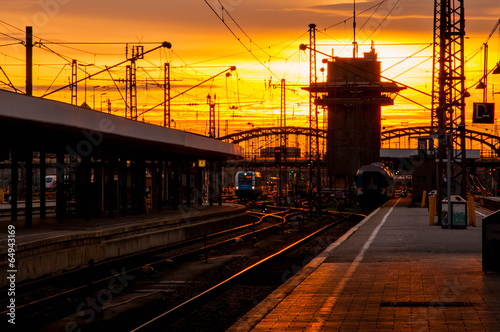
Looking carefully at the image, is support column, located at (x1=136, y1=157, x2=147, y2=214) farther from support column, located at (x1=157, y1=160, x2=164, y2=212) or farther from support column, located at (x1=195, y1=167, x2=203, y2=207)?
support column, located at (x1=195, y1=167, x2=203, y2=207)

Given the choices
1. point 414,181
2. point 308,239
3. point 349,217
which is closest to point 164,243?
point 308,239

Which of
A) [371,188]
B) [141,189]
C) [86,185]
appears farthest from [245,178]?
[86,185]

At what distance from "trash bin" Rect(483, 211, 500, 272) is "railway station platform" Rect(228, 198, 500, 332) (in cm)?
22

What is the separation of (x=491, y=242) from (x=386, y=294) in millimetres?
3400

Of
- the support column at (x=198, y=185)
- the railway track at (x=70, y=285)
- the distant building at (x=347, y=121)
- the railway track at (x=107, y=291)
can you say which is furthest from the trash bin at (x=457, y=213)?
the distant building at (x=347, y=121)

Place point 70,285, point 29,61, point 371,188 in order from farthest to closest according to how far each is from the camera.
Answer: point 371,188, point 29,61, point 70,285

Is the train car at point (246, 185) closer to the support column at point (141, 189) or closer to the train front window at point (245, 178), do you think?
the train front window at point (245, 178)

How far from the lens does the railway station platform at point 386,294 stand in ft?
32.9

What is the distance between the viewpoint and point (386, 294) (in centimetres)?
1262

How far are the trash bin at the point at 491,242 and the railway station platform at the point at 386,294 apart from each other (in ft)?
0.71

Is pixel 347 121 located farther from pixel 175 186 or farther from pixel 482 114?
pixel 482 114

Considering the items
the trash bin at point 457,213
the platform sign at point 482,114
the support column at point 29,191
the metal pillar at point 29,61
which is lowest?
the trash bin at point 457,213

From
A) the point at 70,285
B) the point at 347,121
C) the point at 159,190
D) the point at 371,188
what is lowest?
the point at 70,285

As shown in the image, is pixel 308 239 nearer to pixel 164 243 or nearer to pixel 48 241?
pixel 164 243
